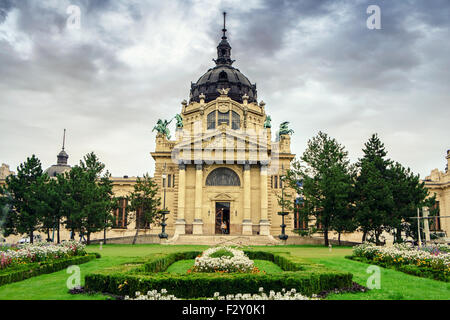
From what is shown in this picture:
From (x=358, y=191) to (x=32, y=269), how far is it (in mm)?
31668

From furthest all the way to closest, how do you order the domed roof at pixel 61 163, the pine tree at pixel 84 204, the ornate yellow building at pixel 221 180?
the domed roof at pixel 61 163
the ornate yellow building at pixel 221 180
the pine tree at pixel 84 204

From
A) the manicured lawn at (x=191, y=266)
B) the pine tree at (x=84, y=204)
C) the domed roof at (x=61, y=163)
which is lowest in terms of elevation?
the manicured lawn at (x=191, y=266)

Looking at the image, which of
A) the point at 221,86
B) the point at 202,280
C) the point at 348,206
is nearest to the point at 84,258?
the point at 202,280

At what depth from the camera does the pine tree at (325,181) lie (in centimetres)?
3666

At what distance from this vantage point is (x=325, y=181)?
36938 mm

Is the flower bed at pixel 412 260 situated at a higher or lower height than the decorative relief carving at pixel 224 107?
lower

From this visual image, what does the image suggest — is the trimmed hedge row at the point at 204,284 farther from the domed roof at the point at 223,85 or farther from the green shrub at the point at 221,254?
the domed roof at the point at 223,85

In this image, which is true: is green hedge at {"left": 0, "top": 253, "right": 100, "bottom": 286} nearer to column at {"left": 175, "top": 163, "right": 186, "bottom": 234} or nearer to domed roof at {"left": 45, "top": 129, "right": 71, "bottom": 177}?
column at {"left": 175, "top": 163, "right": 186, "bottom": 234}

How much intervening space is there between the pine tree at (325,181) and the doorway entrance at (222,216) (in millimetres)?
12180

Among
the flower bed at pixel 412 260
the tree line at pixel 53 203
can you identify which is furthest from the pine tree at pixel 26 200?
the flower bed at pixel 412 260
